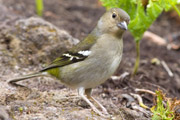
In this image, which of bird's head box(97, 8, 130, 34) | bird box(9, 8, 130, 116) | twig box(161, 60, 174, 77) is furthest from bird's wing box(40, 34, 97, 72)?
twig box(161, 60, 174, 77)

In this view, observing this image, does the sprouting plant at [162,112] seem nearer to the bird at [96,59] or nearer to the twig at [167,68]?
the bird at [96,59]

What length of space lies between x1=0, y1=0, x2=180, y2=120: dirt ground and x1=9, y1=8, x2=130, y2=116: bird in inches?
9.1

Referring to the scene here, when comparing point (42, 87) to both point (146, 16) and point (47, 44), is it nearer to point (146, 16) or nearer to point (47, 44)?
point (47, 44)

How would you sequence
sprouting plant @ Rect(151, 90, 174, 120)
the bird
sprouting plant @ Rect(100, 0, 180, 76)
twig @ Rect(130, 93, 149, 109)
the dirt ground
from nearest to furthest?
sprouting plant @ Rect(151, 90, 174, 120) < the dirt ground < the bird < twig @ Rect(130, 93, 149, 109) < sprouting plant @ Rect(100, 0, 180, 76)

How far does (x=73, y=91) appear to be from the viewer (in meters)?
4.30

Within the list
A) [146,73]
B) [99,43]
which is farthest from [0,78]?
[146,73]

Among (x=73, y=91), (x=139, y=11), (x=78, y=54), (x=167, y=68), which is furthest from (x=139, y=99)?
(x=167, y=68)

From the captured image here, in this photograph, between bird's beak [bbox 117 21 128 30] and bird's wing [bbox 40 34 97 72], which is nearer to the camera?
bird's beak [bbox 117 21 128 30]

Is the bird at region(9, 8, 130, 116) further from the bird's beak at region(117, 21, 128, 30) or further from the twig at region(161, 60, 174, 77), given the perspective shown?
the twig at region(161, 60, 174, 77)

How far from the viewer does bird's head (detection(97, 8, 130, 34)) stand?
367cm

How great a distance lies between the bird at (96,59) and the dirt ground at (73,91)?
0.23 m

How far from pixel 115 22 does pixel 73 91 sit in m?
1.24

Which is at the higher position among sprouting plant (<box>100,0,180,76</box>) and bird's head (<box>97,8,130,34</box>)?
sprouting plant (<box>100,0,180,76</box>)

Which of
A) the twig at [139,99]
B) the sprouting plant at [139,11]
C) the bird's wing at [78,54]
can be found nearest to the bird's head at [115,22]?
the bird's wing at [78,54]
